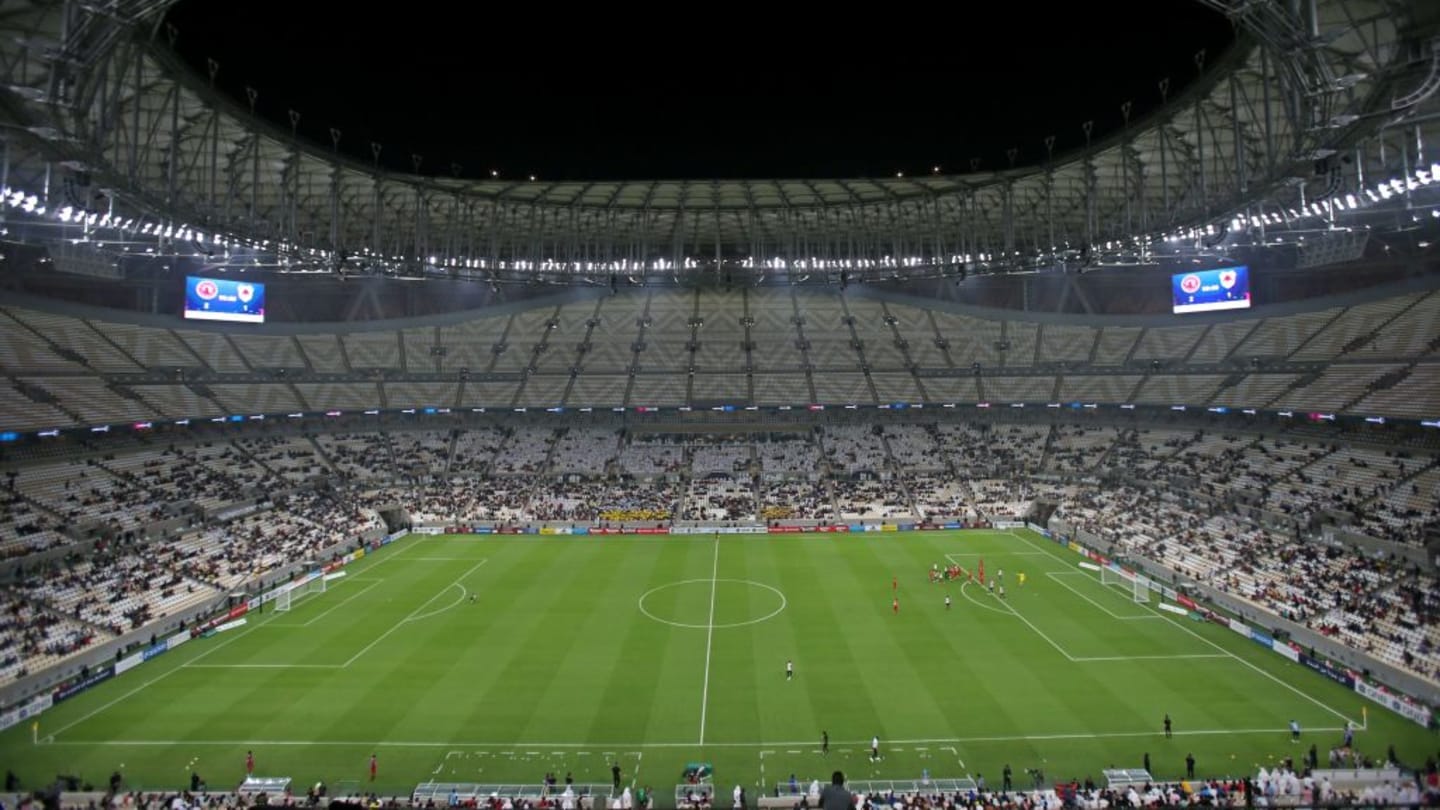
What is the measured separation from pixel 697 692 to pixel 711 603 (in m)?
10.5

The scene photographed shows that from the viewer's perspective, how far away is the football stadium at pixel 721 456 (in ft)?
74.0

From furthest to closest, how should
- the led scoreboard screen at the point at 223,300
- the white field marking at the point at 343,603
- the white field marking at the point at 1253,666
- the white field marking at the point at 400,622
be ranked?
the led scoreboard screen at the point at 223,300 → the white field marking at the point at 343,603 → the white field marking at the point at 400,622 → the white field marking at the point at 1253,666

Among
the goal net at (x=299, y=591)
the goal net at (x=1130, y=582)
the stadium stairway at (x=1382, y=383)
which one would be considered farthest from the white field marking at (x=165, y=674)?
the stadium stairway at (x=1382, y=383)

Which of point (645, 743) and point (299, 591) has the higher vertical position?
point (299, 591)

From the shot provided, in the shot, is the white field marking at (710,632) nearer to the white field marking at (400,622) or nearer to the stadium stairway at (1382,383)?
the white field marking at (400,622)

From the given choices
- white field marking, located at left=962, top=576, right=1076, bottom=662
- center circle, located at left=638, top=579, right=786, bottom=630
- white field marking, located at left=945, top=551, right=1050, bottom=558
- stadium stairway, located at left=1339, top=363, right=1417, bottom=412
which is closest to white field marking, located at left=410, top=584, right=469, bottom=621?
center circle, located at left=638, top=579, right=786, bottom=630

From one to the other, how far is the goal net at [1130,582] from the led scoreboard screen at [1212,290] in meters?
30.2

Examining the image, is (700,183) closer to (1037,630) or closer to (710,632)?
(710,632)

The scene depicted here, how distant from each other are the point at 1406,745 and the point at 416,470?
59.8 meters

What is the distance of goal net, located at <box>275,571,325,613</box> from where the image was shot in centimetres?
3750

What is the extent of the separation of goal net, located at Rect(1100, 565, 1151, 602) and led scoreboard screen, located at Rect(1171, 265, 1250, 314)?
3016 cm

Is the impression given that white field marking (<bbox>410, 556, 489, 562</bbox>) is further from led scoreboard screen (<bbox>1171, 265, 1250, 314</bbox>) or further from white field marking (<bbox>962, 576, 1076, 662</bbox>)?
led scoreboard screen (<bbox>1171, 265, 1250, 314</bbox>)

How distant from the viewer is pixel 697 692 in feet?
88.9

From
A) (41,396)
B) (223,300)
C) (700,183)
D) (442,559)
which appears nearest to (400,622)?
(442,559)
